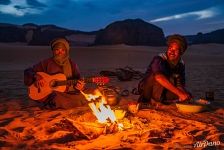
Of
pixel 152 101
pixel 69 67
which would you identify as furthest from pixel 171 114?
pixel 69 67

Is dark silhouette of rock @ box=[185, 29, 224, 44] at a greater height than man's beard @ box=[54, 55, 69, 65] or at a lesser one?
greater

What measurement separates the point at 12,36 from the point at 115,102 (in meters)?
33.6

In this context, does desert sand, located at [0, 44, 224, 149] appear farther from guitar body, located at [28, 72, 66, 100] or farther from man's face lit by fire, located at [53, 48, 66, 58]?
man's face lit by fire, located at [53, 48, 66, 58]

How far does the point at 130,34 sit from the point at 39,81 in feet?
→ 91.6

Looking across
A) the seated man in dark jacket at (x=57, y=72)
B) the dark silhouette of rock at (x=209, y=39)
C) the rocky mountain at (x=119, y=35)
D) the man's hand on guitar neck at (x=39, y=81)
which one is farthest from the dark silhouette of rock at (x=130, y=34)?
the man's hand on guitar neck at (x=39, y=81)

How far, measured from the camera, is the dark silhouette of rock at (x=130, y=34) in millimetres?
33750

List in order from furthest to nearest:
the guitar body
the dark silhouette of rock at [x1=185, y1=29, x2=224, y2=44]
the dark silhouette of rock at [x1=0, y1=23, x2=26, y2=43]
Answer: the dark silhouette of rock at [x1=185, y1=29, x2=224, y2=44] → the dark silhouette of rock at [x1=0, y1=23, x2=26, y2=43] → the guitar body

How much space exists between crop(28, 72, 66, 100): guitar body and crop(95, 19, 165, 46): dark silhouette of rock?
26.8 metres

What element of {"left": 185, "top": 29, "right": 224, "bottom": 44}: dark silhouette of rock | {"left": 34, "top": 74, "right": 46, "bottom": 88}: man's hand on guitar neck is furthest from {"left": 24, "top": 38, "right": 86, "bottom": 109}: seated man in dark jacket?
{"left": 185, "top": 29, "right": 224, "bottom": 44}: dark silhouette of rock

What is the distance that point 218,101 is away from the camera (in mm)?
7633

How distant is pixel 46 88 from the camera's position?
22.6ft

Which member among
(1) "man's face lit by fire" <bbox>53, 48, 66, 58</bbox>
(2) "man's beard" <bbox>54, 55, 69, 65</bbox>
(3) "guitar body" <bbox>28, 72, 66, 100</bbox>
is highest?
(1) "man's face lit by fire" <bbox>53, 48, 66, 58</bbox>

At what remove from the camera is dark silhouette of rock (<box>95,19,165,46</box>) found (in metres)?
33.8

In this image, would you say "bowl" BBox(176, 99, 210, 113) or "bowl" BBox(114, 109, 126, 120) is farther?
"bowl" BBox(176, 99, 210, 113)
